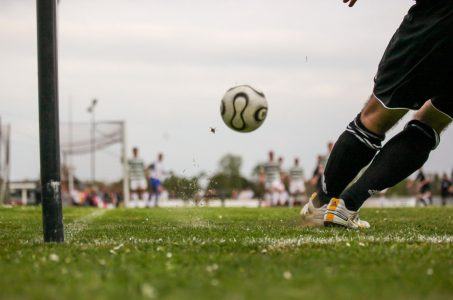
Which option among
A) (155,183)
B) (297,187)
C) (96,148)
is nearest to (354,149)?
(155,183)

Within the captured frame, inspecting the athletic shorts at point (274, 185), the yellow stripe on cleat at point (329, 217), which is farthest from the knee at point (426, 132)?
the athletic shorts at point (274, 185)

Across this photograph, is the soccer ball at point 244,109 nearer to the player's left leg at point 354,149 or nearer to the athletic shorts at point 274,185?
the player's left leg at point 354,149

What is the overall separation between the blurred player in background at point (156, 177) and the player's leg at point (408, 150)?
1897 centimetres

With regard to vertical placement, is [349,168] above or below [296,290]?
above

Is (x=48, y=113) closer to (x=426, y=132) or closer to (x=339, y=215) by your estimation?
(x=339, y=215)

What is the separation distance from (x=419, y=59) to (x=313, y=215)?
1.75 meters

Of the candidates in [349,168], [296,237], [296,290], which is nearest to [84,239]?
[296,237]

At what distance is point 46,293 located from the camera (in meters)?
2.59

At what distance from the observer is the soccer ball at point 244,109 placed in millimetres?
6238

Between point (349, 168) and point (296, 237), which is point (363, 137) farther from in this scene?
point (296, 237)

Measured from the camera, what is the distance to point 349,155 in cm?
568

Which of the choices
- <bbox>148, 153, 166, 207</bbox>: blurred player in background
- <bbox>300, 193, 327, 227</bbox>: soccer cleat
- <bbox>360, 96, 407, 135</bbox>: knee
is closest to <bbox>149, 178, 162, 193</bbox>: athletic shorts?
<bbox>148, 153, 166, 207</bbox>: blurred player in background

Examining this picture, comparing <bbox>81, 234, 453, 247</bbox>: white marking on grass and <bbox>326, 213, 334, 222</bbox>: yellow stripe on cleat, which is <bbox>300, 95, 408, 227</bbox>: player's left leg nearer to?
<bbox>326, 213, 334, 222</bbox>: yellow stripe on cleat

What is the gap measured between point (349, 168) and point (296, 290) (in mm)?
3160
